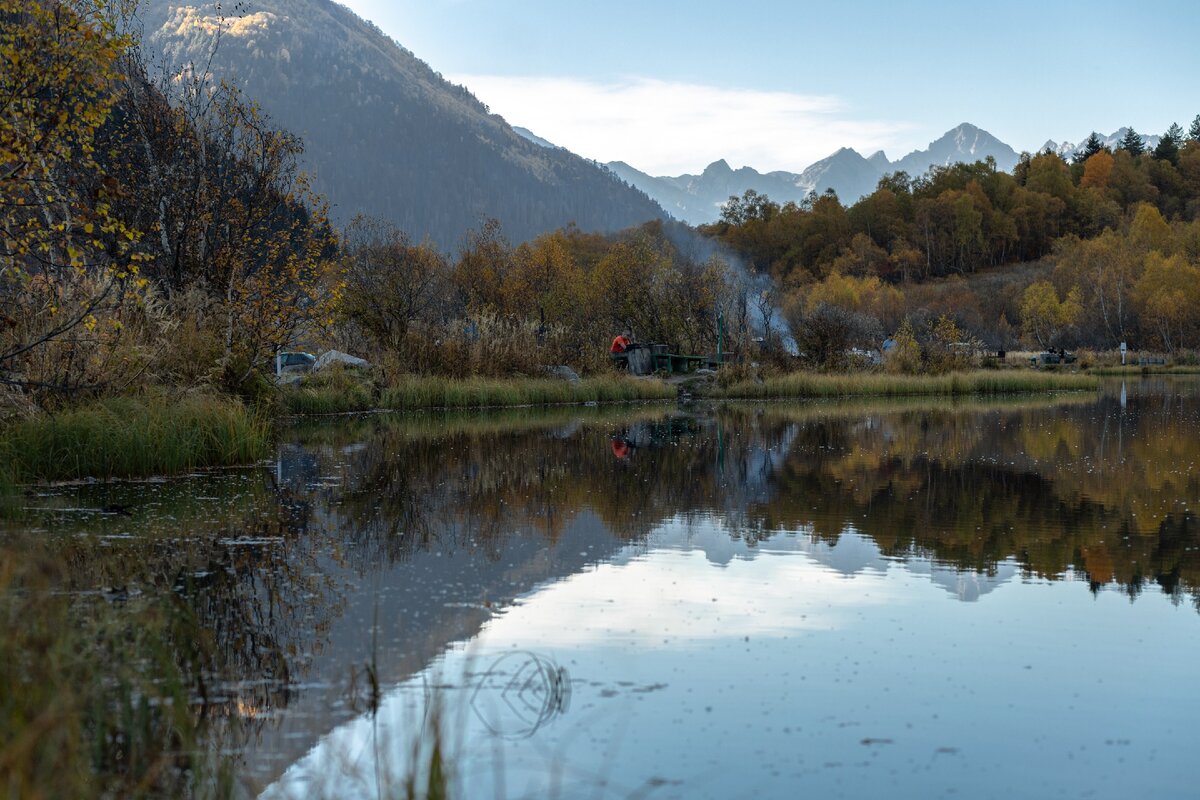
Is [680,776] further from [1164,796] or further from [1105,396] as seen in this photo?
[1105,396]

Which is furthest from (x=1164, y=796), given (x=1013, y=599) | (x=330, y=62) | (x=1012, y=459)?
(x=330, y=62)

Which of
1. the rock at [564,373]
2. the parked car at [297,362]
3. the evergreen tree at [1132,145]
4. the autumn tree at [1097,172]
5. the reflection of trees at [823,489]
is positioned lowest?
the reflection of trees at [823,489]

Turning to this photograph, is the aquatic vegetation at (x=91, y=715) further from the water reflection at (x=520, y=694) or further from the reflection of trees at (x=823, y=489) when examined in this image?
the reflection of trees at (x=823, y=489)

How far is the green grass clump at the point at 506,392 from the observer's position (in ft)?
84.9

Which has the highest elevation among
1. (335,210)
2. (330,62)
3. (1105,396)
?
(330,62)

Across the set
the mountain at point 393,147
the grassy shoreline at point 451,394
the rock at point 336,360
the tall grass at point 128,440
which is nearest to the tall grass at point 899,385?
the grassy shoreline at point 451,394

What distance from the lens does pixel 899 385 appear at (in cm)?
3478

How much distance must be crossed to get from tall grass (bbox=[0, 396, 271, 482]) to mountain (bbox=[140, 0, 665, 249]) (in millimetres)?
135169

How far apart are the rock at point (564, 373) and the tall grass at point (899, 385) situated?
4465 mm

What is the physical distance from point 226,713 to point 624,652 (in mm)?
1941

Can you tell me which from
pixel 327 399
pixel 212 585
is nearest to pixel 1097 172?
pixel 327 399

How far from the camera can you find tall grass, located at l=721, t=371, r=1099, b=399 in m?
32.5

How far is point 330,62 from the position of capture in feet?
631

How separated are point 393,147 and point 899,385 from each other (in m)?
143
